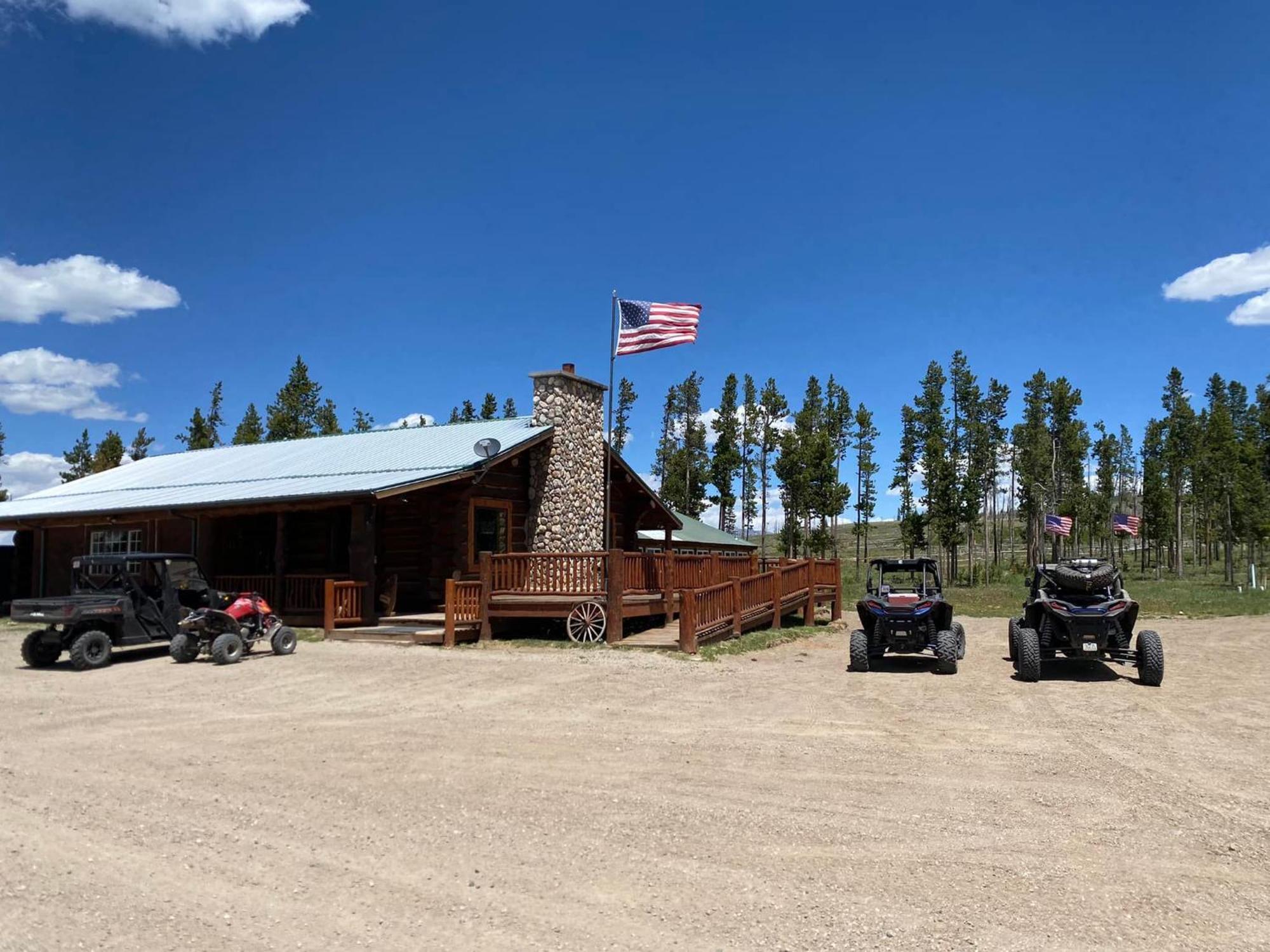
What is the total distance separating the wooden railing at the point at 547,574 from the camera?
1523 centimetres

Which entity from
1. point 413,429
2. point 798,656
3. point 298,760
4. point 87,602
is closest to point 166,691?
point 87,602

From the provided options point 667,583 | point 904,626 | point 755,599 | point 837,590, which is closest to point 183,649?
point 667,583

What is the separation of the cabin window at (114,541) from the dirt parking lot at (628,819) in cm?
1277

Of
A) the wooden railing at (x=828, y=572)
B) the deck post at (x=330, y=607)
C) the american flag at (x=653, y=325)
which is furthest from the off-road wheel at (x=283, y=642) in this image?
the wooden railing at (x=828, y=572)

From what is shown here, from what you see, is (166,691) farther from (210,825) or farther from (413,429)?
(413,429)

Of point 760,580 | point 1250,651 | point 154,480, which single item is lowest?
point 1250,651

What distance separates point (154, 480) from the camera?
25.2 meters

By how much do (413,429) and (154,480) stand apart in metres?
7.82

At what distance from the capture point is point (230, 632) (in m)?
Answer: 13.2

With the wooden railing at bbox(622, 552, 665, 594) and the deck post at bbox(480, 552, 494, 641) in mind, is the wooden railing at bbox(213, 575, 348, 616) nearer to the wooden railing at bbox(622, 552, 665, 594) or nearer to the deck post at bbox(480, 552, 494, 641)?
the deck post at bbox(480, 552, 494, 641)

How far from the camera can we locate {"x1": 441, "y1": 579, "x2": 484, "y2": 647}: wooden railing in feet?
49.0

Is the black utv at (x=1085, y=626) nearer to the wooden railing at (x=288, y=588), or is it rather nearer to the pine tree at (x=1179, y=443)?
the wooden railing at (x=288, y=588)

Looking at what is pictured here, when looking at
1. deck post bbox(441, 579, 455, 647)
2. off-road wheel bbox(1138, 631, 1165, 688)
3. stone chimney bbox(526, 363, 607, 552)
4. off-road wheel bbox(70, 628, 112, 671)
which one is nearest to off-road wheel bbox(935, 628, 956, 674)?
off-road wheel bbox(1138, 631, 1165, 688)

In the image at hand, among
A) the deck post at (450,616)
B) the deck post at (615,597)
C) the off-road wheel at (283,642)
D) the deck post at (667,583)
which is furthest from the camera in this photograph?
the deck post at (667,583)
